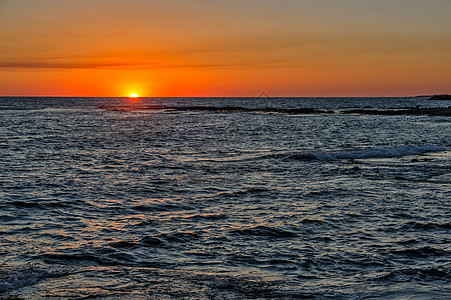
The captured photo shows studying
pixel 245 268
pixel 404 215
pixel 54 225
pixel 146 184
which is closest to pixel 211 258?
pixel 245 268

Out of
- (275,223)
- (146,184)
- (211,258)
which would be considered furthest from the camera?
(146,184)

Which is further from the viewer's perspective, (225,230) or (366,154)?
(366,154)

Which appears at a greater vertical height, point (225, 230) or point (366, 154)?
point (366, 154)

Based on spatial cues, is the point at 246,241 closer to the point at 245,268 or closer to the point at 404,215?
the point at 245,268

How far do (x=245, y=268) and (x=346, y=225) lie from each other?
4.91 meters

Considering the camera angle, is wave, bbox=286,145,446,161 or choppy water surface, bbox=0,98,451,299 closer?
choppy water surface, bbox=0,98,451,299

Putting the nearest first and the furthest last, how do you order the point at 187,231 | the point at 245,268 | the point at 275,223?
the point at 245,268 < the point at 187,231 < the point at 275,223

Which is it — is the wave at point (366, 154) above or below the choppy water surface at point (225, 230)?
above

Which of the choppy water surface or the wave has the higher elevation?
the wave

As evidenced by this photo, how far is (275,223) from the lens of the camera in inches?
564

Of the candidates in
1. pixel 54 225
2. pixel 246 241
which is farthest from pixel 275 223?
pixel 54 225

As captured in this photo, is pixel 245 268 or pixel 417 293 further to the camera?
pixel 245 268

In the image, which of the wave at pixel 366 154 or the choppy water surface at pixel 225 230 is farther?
the wave at pixel 366 154

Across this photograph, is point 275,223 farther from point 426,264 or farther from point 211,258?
point 426,264
